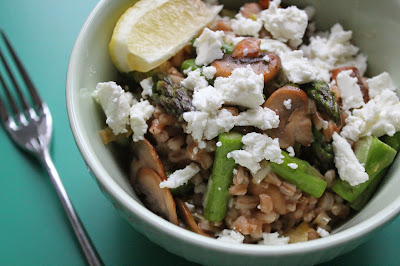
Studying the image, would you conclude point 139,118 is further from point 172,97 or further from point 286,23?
point 286,23

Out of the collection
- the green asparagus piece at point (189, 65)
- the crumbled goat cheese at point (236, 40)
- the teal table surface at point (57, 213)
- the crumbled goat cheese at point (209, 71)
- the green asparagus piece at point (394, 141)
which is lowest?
the teal table surface at point (57, 213)

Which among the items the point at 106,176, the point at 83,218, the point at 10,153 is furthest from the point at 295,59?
the point at 10,153

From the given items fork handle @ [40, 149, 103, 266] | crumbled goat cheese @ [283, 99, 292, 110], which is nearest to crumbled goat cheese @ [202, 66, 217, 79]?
crumbled goat cheese @ [283, 99, 292, 110]

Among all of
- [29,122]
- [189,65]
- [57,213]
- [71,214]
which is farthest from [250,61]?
[29,122]

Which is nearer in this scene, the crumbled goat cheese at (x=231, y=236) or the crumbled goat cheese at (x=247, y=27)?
the crumbled goat cheese at (x=231, y=236)

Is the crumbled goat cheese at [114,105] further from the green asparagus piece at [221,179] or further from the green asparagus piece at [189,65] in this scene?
the green asparagus piece at [221,179]

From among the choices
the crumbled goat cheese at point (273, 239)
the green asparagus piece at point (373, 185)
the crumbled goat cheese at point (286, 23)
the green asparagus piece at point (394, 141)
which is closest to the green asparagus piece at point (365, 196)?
the green asparagus piece at point (373, 185)
